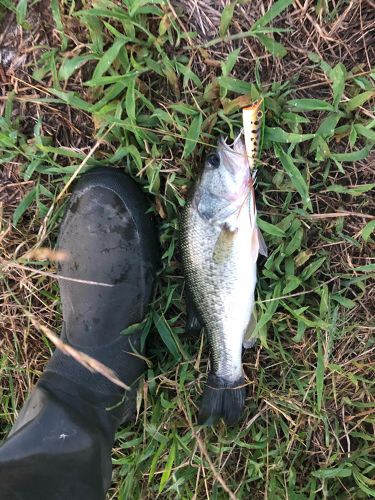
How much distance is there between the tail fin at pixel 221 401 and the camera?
2.17m

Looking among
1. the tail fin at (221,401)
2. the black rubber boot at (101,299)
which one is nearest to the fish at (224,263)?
the tail fin at (221,401)

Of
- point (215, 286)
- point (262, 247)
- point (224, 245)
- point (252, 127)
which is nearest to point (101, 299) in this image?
point (215, 286)

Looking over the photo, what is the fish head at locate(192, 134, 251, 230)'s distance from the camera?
1.94m

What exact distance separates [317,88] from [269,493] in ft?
5.98

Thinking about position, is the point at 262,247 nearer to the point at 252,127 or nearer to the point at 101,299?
the point at 252,127

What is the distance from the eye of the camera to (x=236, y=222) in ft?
6.48

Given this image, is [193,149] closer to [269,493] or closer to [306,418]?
[306,418]

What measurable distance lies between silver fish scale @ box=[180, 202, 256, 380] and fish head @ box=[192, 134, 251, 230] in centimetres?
6

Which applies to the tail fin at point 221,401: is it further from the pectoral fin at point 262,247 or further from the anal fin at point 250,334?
the pectoral fin at point 262,247

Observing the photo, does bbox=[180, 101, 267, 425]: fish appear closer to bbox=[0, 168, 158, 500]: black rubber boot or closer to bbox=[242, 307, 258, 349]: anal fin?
bbox=[242, 307, 258, 349]: anal fin

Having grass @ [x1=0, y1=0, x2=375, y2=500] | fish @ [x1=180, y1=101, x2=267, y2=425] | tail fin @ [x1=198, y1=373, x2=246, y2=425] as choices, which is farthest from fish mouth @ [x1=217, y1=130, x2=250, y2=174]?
tail fin @ [x1=198, y1=373, x2=246, y2=425]

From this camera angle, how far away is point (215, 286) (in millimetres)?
2062

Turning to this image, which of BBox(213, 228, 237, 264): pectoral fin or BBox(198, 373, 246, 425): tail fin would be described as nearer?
BBox(213, 228, 237, 264): pectoral fin

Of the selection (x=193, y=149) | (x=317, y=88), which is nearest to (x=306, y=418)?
(x=193, y=149)
